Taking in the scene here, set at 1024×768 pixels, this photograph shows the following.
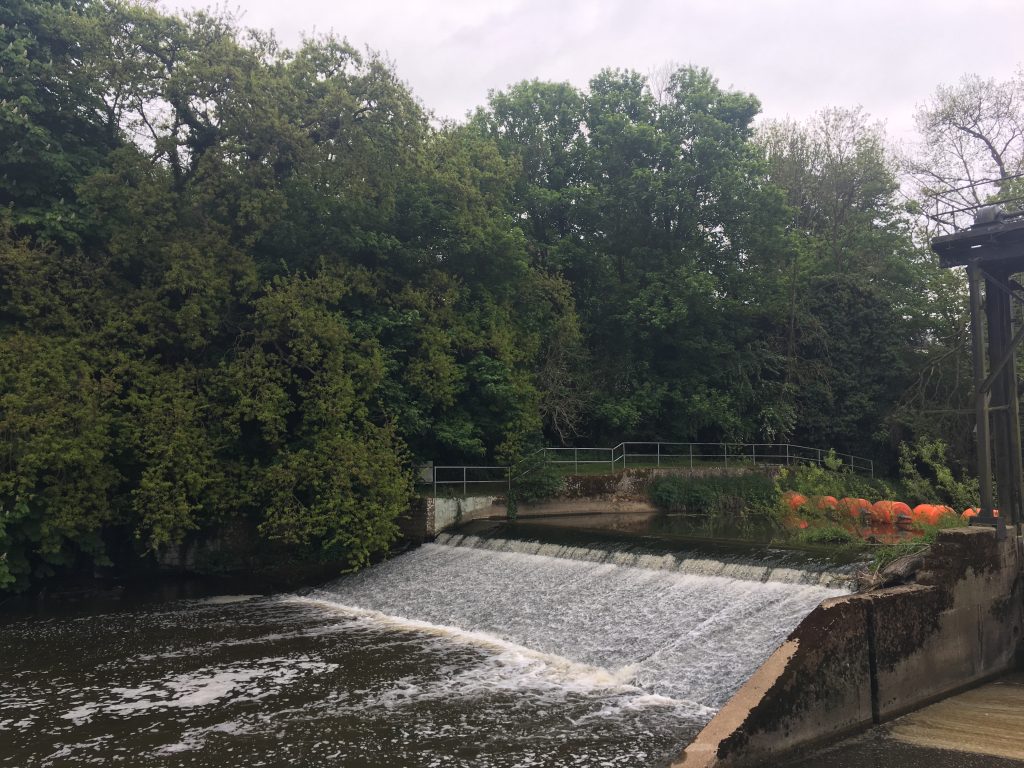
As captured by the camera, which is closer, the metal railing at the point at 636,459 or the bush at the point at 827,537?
the bush at the point at 827,537

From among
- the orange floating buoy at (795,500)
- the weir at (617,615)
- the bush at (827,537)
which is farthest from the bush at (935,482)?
the weir at (617,615)

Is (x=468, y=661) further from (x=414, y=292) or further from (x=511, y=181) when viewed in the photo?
(x=511, y=181)

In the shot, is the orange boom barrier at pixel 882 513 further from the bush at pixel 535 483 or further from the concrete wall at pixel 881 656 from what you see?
the concrete wall at pixel 881 656

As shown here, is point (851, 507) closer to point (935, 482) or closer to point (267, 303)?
point (935, 482)

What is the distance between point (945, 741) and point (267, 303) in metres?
14.8

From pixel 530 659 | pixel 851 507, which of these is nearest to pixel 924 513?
pixel 851 507

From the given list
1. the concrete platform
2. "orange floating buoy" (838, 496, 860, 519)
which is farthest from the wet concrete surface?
"orange floating buoy" (838, 496, 860, 519)

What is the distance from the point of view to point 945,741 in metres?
7.71

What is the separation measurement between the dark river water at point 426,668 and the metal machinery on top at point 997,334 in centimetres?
311

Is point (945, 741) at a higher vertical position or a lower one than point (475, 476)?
lower

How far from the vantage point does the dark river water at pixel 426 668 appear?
8.03 metres

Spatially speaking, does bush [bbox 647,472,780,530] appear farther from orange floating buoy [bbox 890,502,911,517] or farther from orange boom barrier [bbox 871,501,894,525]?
orange floating buoy [bbox 890,502,911,517]

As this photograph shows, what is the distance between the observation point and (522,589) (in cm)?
1366

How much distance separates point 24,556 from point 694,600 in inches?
530
